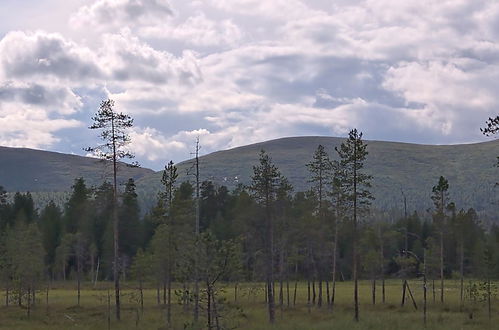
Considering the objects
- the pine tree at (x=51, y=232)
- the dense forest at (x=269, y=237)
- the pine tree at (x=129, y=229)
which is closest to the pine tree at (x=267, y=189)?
the dense forest at (x=269, y=237)

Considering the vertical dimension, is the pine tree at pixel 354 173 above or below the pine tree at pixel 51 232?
above

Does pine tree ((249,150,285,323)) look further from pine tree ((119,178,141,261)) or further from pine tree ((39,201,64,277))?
pine tree ((39,201,64,277))

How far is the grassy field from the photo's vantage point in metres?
48.0

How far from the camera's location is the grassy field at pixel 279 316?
158 feet

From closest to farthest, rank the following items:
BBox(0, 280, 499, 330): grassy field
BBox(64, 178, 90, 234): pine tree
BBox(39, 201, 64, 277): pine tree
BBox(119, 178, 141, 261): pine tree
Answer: BBox(0, 280, 499, 330): grassy field
BBox(39, 201, 64, 277): pine tree
BBox(119, 178, 141, 261): pine tree
BBox(64, 178, 90, 234): pine tree

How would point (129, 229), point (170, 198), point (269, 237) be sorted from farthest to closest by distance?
1. point (129, 229)
2. point (269, 237)
3. point (170, 198)

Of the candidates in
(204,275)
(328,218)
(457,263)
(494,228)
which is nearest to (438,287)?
(457,263)

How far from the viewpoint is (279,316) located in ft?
188

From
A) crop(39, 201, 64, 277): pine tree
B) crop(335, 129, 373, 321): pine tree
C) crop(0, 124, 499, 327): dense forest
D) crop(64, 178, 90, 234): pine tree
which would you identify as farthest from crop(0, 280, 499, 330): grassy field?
crop(64, 178, 90, 234): pine tree

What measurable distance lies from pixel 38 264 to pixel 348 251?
7017 cm

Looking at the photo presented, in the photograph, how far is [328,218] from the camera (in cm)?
6525

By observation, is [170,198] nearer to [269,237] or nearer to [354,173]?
[269,237]

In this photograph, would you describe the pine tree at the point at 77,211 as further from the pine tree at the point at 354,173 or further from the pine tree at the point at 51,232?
the pine tree at the point at 354,173

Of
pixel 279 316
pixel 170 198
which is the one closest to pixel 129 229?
pixel 279 316
